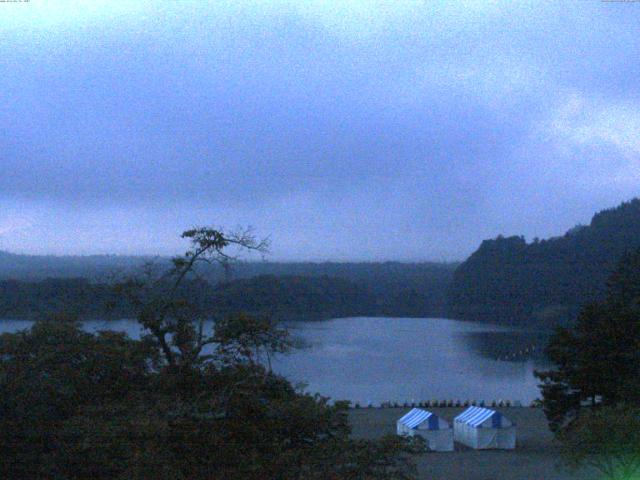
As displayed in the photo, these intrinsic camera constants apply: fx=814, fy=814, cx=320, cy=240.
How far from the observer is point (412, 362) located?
27.1 metres

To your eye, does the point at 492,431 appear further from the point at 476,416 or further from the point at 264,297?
the point at 264,297

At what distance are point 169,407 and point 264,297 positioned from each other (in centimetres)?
1547

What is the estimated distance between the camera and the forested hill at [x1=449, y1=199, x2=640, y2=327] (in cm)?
4191

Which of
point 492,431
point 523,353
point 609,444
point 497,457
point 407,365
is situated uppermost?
point 609,444

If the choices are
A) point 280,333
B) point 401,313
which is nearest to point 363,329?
point 401,313

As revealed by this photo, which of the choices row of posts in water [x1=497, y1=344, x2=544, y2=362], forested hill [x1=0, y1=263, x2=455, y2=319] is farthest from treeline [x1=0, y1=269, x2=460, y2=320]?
row of posts in water [x1=497, y1=344, x2=544, y2=362]

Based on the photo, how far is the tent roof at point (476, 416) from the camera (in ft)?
40.8

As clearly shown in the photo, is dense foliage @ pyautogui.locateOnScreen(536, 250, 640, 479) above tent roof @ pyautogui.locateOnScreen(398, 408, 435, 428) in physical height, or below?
above

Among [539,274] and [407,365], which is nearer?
[407,365]

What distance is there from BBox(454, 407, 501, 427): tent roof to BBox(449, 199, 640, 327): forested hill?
25555 mm

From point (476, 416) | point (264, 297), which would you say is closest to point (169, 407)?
point (476, 416)

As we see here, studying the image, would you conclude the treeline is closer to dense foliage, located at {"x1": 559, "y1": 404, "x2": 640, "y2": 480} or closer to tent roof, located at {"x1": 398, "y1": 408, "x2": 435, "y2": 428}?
tent roof, located at {"x1": 398, "y1": 408, "x2": 435, "y2": 428}

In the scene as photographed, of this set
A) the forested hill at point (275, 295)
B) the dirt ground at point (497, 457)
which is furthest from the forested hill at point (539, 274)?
the dirt ground at point (497, 457)

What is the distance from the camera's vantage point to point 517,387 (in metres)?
22.5
